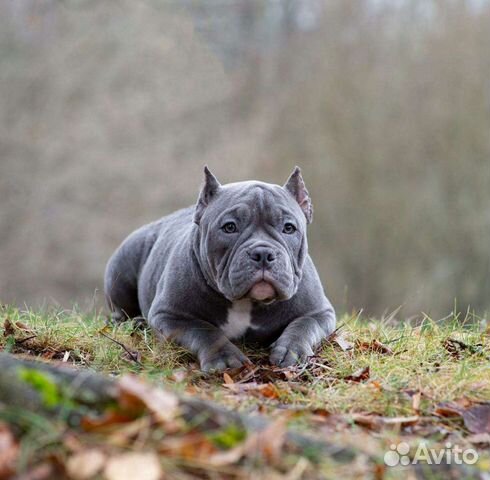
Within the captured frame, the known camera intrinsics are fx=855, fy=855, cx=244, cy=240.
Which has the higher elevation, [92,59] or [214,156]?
[92,59]

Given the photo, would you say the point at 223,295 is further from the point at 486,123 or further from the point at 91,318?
the point at 486,123

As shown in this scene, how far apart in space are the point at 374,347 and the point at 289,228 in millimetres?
997

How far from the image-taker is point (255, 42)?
28.0 metres

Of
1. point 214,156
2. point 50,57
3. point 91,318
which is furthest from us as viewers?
point 214,156

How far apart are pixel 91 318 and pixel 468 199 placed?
15828 millimetres

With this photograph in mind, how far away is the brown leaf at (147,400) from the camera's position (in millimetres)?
3078

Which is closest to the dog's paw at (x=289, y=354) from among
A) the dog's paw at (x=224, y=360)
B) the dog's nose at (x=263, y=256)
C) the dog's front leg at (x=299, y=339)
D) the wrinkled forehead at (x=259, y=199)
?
the dog's front leg at (x=299, y=339)

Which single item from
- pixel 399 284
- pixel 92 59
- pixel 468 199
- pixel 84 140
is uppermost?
pixel 92 59

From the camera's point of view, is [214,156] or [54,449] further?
[214,156]

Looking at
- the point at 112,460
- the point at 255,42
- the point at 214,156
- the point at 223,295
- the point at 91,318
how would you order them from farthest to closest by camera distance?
1. the point at 255,42
2. the point at 214,156
3. the point at 91,318
4. the point at 223,295
5. the point at 112,460

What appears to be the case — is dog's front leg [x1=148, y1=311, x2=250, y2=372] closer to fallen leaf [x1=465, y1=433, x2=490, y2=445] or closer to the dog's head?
the dog's head

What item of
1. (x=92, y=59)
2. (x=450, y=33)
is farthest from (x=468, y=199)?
(x=92, y=59)

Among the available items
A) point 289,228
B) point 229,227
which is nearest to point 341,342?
point 289,228

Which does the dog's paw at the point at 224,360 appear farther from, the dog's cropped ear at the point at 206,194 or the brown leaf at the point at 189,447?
the brown leaf at the point at 189,447
